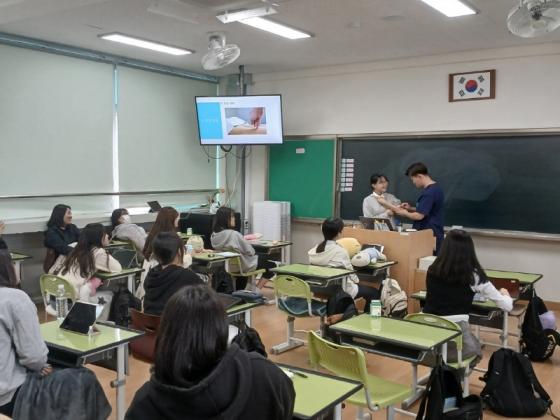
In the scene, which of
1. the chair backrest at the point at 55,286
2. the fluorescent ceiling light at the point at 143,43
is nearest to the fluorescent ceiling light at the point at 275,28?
the fluorescent ceiling light at the point at 143,43

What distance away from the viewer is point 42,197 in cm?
670

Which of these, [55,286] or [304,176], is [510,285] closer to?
[55,286]

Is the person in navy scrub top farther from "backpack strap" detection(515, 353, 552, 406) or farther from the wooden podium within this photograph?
"backpack strap" detection(515, 353, 552, 406)

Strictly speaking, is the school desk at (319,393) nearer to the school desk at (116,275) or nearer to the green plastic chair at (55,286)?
the green plastic chair at (55,286)

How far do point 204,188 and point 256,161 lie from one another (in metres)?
0.92


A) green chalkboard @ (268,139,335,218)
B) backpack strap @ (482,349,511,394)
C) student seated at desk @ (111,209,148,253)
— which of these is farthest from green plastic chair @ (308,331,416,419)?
green chalkboard @ (268,139,335,218)

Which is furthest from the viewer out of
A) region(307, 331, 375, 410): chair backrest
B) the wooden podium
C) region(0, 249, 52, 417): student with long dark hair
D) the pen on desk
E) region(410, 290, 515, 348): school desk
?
the wooden podium

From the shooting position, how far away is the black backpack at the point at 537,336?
4441 mm

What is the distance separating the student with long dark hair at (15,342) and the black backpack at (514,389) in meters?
2.69

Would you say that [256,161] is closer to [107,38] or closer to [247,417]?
[107,38]

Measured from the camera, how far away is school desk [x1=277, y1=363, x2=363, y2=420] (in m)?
2.02

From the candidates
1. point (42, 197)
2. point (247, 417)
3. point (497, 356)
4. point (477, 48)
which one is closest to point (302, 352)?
point (497, 356)

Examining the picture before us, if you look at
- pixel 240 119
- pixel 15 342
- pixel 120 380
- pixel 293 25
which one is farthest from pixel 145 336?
pixel 240 119

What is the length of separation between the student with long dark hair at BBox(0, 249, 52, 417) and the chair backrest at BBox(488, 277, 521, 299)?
132 inches
